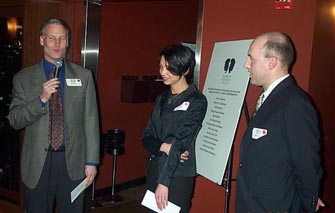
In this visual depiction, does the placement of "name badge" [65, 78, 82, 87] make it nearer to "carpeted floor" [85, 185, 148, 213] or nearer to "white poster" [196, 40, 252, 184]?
"white poster" [196, 40, 252, 184]

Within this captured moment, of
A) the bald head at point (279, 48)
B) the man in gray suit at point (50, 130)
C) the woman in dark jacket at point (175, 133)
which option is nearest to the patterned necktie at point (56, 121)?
the man in gray suit at point (50, 130)

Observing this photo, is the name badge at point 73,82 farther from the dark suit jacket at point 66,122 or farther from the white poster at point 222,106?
the white poster at point 222,106

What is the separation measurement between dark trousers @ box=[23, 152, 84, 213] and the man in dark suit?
105cm

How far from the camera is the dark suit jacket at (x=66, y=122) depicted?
2.13 metres

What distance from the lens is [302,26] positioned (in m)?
2.47

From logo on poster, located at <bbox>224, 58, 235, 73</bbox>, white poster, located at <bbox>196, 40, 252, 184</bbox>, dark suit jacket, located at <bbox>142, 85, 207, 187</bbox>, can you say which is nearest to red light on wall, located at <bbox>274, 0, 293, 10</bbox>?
white poster, located at <bbox>196, 40, 252, 184</bbox>

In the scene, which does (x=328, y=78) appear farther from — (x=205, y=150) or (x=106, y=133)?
(x=106, y=133)

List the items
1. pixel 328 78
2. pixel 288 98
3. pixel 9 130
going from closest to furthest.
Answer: pixel 288 98 → pixel 328 78 → pixel 9 130

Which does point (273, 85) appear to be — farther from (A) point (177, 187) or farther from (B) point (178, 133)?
(A) point (177, 187)

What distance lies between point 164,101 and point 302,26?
3.60 feet

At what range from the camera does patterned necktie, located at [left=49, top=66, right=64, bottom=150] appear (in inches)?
85.0

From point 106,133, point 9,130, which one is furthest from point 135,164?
point 9,130

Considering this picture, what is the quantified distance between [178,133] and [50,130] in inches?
30.2

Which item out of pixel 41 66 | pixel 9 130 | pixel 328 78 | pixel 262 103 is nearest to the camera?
pixel 262 103
